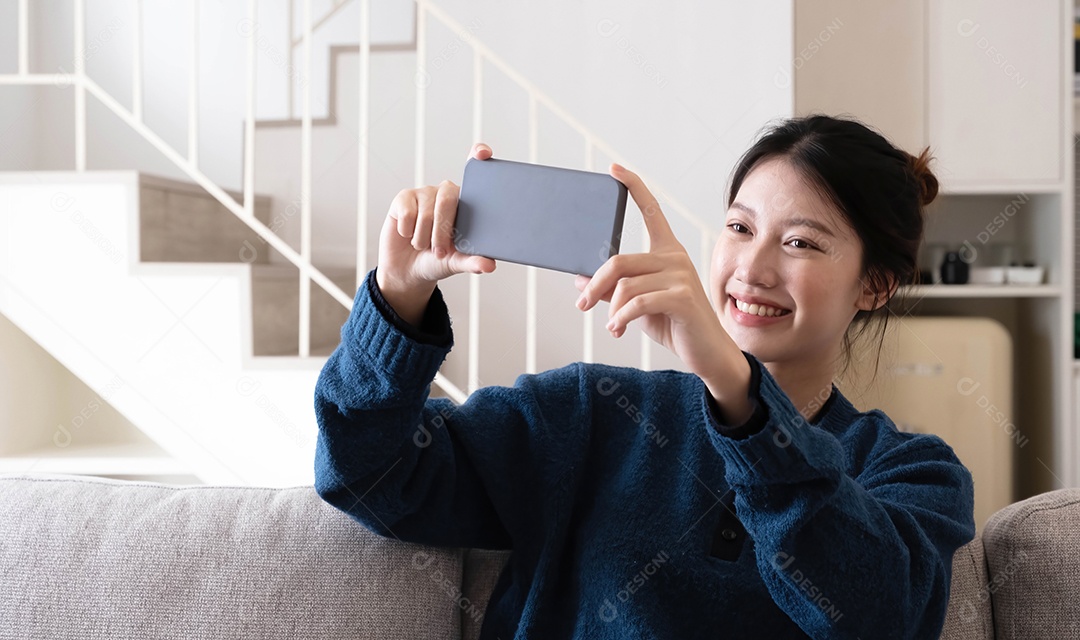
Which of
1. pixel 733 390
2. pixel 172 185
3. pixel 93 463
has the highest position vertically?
pixel 172 185

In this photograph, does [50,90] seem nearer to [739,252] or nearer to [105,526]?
[105,526]

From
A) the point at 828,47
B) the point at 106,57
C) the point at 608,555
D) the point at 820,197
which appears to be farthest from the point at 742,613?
the point at 106,57

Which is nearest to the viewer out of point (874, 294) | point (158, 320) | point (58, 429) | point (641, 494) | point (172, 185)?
point (641, 494)

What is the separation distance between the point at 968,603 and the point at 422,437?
2.01 feet

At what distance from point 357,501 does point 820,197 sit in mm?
593

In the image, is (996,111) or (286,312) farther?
(996,111)

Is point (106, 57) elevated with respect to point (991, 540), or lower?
elevated

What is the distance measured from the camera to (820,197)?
993mm

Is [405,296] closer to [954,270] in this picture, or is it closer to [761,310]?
[761,310]

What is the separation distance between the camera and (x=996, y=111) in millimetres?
2654

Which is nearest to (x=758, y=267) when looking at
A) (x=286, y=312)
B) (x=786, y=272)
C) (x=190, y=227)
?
(x=786, y=272)

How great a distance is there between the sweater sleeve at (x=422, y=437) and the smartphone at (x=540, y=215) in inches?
4.6

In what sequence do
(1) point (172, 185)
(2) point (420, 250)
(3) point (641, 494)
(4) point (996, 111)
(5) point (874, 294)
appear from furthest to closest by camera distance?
1. (4) point (996, 111)
2. (1) point (172, 185)
3. (5) point (874, 294)
4. (3) point (641, 494)
5. (2) point (420, 250)

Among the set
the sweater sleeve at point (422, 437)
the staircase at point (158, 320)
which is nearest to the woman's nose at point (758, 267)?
the sweater sleeve at point (422, 437)
